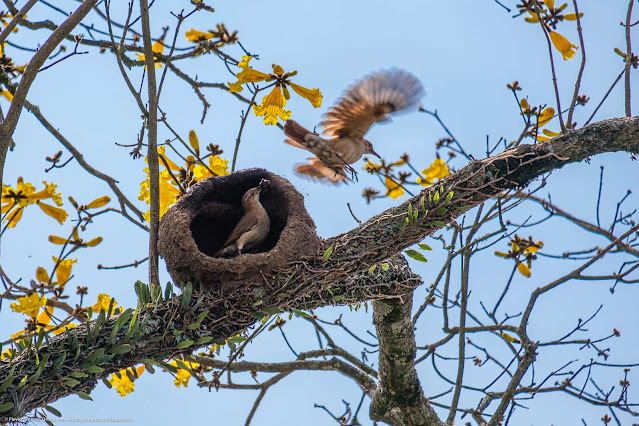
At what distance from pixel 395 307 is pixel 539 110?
1560 millimetres

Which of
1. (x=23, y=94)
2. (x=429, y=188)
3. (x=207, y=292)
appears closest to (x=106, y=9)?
A: (x=23, y=94)

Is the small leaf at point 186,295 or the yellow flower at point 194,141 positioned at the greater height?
the yellow flower at point 194,141

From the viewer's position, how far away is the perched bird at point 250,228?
3.98m

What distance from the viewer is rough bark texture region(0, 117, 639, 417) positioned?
128 inches

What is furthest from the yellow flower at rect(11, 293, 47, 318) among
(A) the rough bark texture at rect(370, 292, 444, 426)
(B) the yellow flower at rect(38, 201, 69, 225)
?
(A) the rough bark texture at rect(370, 292, 444, 426)

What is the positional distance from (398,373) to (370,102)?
5.85ft

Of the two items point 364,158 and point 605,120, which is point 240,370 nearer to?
point 364,158

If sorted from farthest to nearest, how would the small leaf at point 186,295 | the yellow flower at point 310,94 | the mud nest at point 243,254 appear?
the yellow flower at point 310,94
the mud nest at point 243,254
the small leaf at point 186,295

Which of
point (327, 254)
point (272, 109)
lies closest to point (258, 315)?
point (327, 254)

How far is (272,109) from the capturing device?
3916 millimetres

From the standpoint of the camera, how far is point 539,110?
4547mm

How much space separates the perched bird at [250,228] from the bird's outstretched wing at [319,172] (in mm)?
1229

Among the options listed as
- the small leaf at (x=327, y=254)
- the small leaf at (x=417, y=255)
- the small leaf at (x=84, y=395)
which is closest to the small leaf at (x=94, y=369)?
the small leaf at (x=84, y=395)

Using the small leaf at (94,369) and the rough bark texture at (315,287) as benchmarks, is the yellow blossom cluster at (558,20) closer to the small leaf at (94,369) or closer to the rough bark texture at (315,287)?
the rough bark texture at (315,287)
